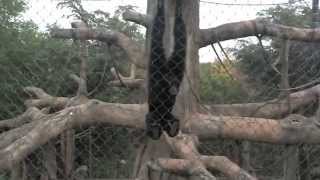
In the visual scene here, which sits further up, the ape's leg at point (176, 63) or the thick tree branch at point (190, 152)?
the ape's leg at point (176, 63)

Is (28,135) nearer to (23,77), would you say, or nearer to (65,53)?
(23,77)

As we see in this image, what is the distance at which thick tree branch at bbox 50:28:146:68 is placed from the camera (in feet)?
11.8

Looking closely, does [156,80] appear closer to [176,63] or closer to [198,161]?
[176,63]

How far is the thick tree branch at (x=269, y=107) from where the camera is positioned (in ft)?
13.5

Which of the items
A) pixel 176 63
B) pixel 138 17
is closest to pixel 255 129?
pixel 176 63

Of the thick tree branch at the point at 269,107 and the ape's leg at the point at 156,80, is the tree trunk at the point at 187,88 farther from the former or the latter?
the thick tree branch at the point at 269,107

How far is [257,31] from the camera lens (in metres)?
3.65

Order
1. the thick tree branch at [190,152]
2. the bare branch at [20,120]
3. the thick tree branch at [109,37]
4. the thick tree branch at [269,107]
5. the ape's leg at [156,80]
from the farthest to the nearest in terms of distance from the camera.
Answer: the bare branch at [20,120]
the thick tree branch at [269,107]
the thick tree branch at [109,37]
the ape's leg at [156,80]
the thick tree branch at [190,152]

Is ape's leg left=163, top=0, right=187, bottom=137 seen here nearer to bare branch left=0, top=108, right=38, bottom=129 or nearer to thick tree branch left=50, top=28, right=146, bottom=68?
thick tree branch left=50, top=28, right=146, bottom=68

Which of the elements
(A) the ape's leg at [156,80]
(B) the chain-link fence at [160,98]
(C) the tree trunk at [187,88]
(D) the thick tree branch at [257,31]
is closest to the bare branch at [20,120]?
(B) the chain-link fence at [160,98]

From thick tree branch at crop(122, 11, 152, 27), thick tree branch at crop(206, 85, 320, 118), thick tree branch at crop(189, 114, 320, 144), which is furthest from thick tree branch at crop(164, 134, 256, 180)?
thick tree branch at crop(122, 11, 152, 27)

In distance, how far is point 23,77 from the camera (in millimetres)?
5152

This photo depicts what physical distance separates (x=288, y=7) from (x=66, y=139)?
2387 millimetres

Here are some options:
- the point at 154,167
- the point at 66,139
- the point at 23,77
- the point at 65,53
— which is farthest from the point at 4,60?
the point at 154,167
